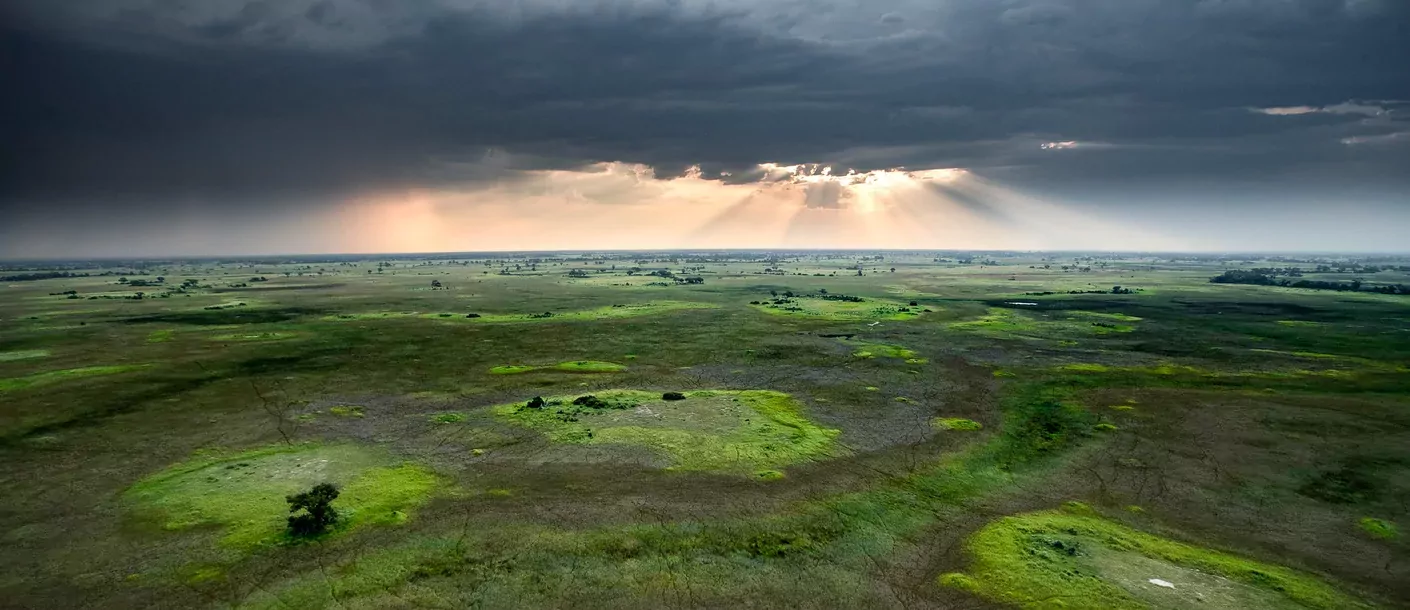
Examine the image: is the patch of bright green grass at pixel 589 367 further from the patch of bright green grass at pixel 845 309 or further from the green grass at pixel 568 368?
the patch of bright green grass at pixel 845 309

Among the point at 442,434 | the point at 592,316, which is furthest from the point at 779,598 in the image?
the point at 592,316

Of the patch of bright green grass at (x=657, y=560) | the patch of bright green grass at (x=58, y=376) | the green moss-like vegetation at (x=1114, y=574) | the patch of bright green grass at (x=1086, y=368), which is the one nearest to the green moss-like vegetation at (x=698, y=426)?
the patch of bright green grass at (x=657, y=560)

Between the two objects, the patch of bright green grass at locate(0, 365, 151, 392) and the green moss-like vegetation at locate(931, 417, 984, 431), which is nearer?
the green moss-like vegetation at locate(931, 417, 984, 431)

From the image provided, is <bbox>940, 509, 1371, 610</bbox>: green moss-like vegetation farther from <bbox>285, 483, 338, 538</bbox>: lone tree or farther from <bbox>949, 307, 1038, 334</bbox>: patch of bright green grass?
<bbox>949, 307, 1038, 334</bbox>: patch of bright green grass

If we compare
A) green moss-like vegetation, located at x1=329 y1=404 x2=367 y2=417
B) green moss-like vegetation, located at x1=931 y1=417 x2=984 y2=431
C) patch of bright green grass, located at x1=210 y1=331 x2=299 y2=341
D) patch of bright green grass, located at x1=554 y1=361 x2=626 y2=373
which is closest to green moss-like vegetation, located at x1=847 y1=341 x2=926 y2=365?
green moss-like vegetation, located at x1=931 y1=417 x2=984 y2=431

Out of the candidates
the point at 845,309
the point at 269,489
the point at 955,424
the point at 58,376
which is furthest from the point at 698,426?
the point at 845,309

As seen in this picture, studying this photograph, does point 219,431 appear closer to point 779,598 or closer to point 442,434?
point 442,434
